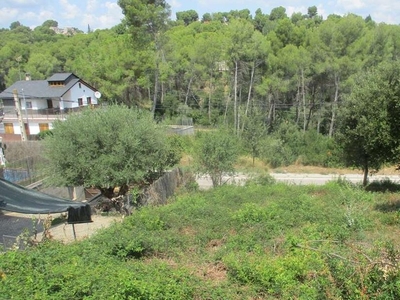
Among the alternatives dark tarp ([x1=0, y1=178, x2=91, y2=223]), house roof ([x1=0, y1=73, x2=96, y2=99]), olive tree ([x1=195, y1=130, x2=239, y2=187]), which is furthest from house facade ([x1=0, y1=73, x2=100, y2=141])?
dark tarp ([x1=0, y1=178, x2=91, y2=223])

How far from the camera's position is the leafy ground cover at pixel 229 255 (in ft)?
25.5

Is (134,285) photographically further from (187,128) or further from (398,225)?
(187,128)

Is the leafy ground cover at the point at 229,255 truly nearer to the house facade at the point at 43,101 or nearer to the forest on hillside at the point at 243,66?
the forest on hillside at the point at 243,66

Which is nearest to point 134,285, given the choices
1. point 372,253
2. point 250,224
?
point 372,253

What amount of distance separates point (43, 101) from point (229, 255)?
3328 centimetres

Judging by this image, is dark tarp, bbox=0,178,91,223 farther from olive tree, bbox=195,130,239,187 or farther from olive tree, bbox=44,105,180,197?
olive tree, bbox=195,130,239,187

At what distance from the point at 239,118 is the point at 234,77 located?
4.14m

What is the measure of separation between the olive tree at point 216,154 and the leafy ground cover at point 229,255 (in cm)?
416

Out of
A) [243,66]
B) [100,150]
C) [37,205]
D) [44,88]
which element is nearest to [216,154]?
[100,150]

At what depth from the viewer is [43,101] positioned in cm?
3850

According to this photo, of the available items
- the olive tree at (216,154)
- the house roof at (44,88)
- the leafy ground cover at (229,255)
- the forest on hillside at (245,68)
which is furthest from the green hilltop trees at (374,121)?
the house roof at (44,88)

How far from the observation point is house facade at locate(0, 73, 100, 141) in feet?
119

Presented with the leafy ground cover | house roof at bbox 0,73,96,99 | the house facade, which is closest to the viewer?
the leafy ground cover

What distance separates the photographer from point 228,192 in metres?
17.5
